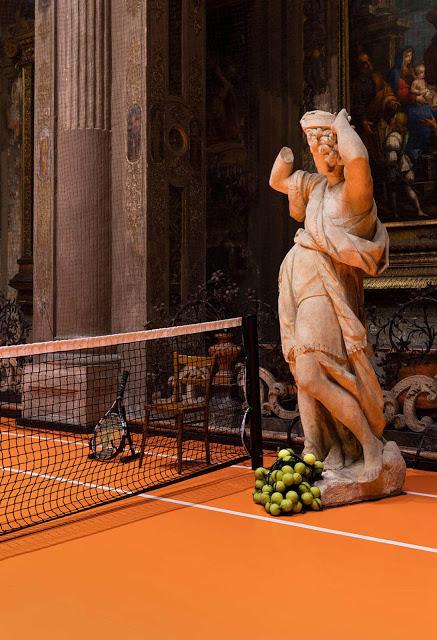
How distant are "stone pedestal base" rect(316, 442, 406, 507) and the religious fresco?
6698 mm

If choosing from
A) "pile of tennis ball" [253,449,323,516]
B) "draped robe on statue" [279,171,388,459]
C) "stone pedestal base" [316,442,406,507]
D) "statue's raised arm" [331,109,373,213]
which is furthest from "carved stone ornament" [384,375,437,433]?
"statue's raised arm" [331,109,373,213]

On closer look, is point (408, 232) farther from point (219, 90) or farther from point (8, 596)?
point (8, 596)

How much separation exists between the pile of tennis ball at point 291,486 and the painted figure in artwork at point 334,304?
0.31 m

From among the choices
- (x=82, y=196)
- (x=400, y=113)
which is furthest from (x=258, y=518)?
(x=400, y=113)

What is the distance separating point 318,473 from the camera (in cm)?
604

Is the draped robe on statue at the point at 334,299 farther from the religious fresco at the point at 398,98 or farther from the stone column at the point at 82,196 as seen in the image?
the religious fresco at the point at 398,98

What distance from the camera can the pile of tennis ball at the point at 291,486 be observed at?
19.0ft

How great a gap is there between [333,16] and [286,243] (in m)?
3.64

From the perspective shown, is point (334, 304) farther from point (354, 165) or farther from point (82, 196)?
point (82, 196)

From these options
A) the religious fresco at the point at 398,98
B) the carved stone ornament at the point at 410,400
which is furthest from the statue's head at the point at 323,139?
the religious fresco at the point at 398,98

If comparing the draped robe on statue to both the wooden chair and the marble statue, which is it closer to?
the marble statue

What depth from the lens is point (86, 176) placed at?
10.2 m

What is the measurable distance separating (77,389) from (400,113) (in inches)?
259

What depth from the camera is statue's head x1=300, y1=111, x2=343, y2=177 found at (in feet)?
20.1
